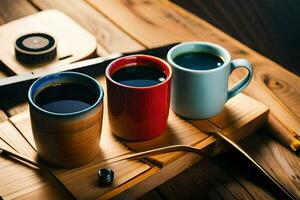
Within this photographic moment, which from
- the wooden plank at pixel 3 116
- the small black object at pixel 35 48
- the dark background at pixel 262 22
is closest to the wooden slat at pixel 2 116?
the wooden plank at pixel 3 116

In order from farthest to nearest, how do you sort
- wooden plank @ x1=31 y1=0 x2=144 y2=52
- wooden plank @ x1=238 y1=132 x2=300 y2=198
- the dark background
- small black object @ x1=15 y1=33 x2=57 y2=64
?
1. the dark background
2. wooden plank @ x1=31 y1=0 x2=144 y2=52
3. small black object @ x1=15 y1=33 x2=57 y2=64
4. wooden plank @ x1=238 y1=132 x2=300 y2=198

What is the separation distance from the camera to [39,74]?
85 cm

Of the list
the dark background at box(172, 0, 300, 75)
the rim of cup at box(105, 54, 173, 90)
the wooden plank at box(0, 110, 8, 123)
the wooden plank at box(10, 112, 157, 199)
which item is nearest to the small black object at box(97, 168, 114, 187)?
the wooden plank at box(10, 112, 157, 199)

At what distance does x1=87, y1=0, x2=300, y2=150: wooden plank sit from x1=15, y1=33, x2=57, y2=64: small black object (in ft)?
0.62

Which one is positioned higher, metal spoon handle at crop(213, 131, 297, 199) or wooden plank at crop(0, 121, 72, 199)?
metal spoon handle at crop(213, 131, 297, 199)

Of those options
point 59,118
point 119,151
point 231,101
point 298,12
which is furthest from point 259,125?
point 298,12

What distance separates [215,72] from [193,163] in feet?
0.45

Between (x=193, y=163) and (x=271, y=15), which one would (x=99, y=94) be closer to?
(x=193, y=163)

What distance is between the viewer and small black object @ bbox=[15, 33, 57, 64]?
90 cm

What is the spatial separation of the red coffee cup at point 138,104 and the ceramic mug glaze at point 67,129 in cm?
4

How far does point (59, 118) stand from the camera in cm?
64

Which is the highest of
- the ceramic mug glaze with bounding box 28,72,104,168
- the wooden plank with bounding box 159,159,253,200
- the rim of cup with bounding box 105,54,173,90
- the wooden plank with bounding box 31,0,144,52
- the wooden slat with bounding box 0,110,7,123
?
the rim of cup with bounding box 105,54,173,90

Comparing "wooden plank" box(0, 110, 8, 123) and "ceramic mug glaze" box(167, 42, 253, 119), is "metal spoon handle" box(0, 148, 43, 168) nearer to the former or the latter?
"wooden plank" box(0, 110, 8, 123)

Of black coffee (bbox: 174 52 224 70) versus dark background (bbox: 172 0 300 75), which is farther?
dark background (bbox: 172 0 300 75)
